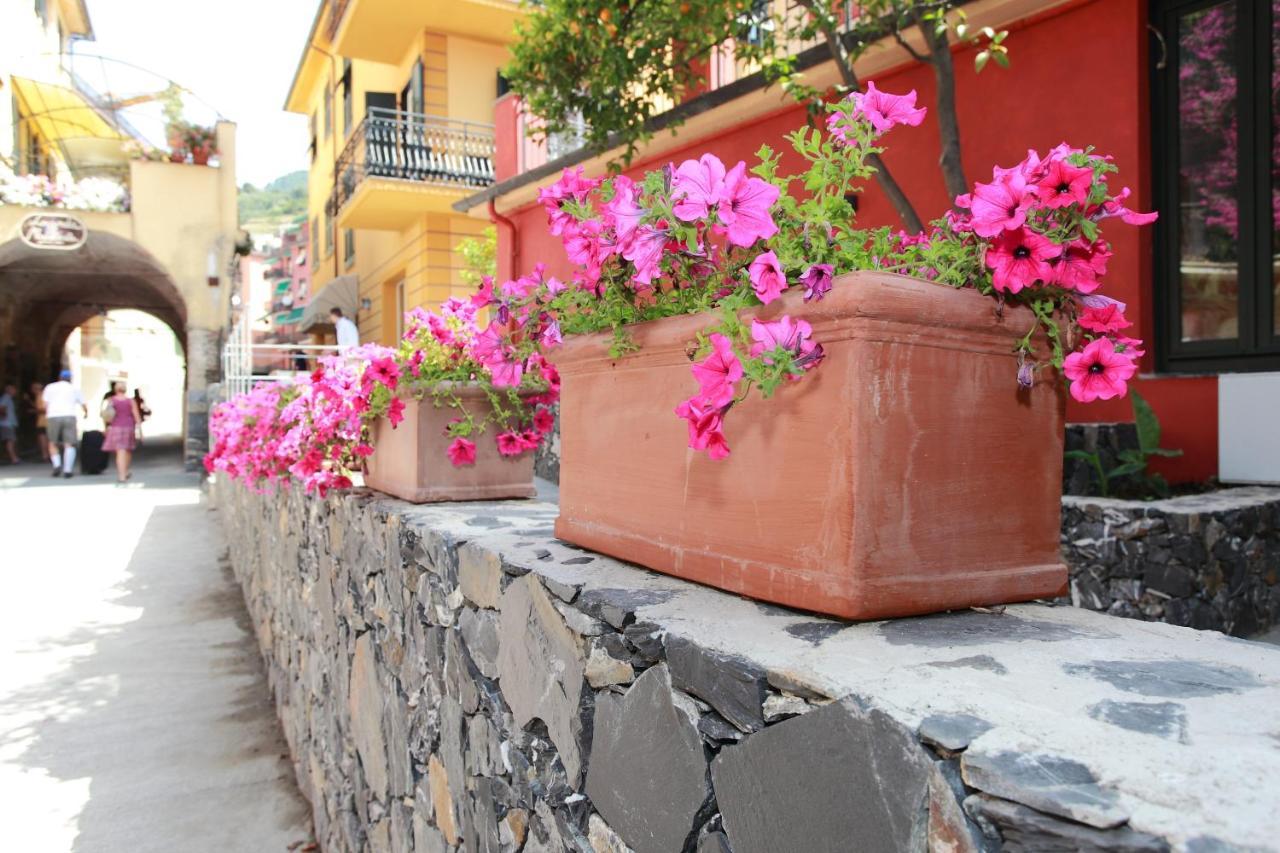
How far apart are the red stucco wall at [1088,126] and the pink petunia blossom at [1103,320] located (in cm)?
360

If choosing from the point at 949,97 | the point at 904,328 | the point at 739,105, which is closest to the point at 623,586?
the point at 904,328

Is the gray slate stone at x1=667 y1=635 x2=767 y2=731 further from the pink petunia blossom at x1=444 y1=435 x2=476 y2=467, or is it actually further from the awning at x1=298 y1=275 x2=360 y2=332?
the awning at x1=298 y1=275 x2=360 y2=332

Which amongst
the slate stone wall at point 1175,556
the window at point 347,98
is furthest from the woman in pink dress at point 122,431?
the slate stone wall at point 1175,556

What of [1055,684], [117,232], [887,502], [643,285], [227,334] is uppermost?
[117,232]

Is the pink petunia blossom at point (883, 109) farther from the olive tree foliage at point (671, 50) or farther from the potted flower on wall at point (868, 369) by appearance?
the olive tree foliage at point (671, 50)

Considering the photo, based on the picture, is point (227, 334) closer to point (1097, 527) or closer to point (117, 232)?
point (117, 232)

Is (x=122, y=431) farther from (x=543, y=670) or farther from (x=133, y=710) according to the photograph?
(x=543, y=670)

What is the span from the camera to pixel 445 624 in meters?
2.11

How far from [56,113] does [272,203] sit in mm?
68186

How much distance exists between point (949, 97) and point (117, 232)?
14.7 metres

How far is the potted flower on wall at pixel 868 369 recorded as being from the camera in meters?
1.17

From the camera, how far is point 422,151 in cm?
1457

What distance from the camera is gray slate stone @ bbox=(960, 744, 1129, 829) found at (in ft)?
2.18

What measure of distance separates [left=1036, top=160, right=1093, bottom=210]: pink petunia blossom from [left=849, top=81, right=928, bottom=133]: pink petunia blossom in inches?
8.5
